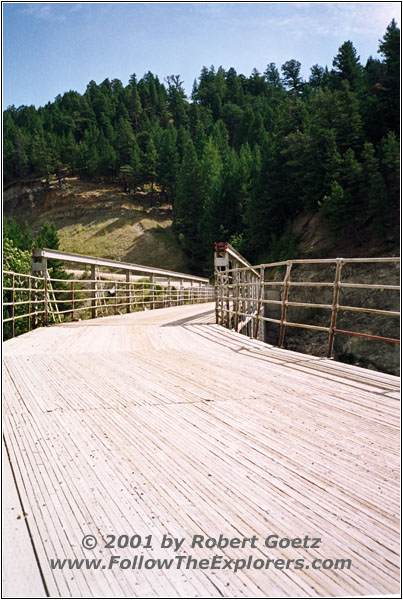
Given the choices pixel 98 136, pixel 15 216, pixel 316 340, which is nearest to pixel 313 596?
pixel 316 340

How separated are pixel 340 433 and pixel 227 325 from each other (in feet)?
19.9

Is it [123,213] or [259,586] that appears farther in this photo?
[123,213]

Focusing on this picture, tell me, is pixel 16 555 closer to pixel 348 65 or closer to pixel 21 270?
pixel 21 270

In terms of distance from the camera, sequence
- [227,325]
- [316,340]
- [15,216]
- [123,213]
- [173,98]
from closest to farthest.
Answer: [227,325] < [316,340] < [123,213] < [15,216] < [173,98]

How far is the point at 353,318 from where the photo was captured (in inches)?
1009

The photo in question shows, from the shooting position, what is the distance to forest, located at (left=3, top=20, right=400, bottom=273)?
111ft

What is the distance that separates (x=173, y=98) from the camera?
316 feet

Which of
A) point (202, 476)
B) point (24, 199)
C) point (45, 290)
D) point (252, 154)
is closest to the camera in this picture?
point (202, 476)

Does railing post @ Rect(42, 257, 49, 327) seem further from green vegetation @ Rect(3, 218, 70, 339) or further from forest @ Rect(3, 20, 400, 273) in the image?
forest @ Rect(3, 20, 400, 273)

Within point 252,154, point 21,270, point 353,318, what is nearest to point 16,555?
point 21,270

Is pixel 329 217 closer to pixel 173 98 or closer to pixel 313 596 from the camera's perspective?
pixel 313 596

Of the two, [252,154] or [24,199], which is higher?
[252,154]

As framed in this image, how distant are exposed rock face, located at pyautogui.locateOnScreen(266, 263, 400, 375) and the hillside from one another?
22554 millimetres

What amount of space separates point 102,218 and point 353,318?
40275 mm
